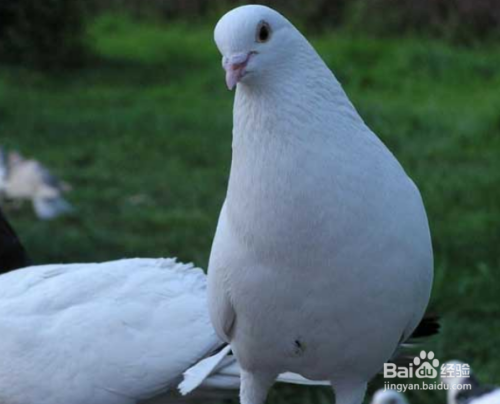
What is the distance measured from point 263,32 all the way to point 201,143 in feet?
19.9

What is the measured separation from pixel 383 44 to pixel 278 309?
9.07m

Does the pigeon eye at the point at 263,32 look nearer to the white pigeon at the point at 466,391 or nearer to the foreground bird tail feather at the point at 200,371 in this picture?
the white pigeon at the point at 466,391

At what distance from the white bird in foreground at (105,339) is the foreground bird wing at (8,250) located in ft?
1.82

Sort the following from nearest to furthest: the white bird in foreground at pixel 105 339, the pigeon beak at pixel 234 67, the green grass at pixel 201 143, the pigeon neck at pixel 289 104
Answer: the pigeon beak at pixel 234 67 → the pigeon neck at pixel 289 104 → the white bird in foreground at pixel 105 339 → the green grass at pixel 201 143

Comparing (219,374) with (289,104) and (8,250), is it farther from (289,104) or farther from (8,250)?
(8,250)

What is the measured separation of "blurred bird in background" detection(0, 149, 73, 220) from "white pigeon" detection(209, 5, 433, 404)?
416 cm

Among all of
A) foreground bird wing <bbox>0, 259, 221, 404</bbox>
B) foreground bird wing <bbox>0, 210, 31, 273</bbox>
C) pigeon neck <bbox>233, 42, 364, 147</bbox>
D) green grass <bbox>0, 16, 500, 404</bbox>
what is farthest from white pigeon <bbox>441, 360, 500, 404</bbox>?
foreground bird wing <bbox>0, 210, 31, 273</bbox>

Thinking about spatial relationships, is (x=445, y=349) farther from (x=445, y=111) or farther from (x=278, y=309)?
(x=445, y=111)

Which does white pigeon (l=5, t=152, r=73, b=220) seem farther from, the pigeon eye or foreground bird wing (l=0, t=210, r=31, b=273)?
the pigeon eye

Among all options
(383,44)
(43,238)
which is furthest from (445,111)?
(43,238)

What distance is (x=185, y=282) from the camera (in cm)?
358

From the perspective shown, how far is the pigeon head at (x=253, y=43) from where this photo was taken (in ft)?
8.09

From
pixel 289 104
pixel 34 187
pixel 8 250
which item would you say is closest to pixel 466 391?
pixel 289 104

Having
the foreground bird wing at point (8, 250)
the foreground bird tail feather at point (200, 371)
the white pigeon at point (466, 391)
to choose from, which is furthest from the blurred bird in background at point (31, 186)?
the white pigeon at point (466, 391)
